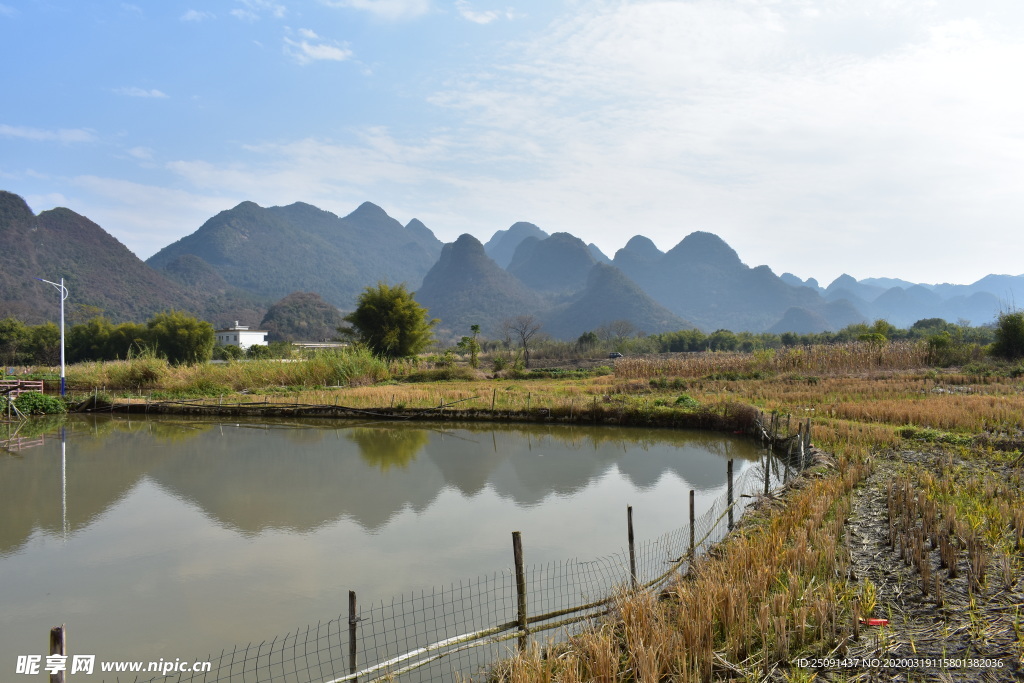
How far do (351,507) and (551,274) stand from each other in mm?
177330

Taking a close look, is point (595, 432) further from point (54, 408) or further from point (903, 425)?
point (54, 408)

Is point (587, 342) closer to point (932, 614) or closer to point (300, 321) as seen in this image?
point (300, 321)

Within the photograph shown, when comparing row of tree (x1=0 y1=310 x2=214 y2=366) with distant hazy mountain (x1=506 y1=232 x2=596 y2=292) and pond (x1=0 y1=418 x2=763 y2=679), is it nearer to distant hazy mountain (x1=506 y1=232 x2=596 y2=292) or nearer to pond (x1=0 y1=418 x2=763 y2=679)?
pond (x1=0 y1=418 x2=763 y2=679)

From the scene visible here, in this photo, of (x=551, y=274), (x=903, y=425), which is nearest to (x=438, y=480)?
(x=903, y=425)

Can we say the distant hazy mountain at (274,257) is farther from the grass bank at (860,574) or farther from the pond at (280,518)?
the grass bank at (860,574)

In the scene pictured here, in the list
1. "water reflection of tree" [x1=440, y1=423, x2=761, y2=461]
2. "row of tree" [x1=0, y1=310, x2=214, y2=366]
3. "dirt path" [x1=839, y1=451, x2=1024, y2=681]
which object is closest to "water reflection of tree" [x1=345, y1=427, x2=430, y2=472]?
"water reflection of tree" [x1=440, y1=423, x2=761, y2=461]

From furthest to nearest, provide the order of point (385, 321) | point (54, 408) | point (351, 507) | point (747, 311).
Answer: point (747, 311)
point (385, 321)
point (54, 408)
point (351, 507)

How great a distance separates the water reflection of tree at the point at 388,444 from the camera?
12188 millimetres

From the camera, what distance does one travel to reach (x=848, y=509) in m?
6.59

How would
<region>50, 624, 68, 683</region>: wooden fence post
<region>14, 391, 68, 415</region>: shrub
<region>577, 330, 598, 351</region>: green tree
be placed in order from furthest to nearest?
<region>577, 330, 598, 351</region>: green tree → <region>14, 391, 68, 415</region>: shrub → <region>50, 624, 68, 683</region>: wooden fence post

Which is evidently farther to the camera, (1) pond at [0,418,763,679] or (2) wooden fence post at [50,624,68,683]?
(1) pond at [0,418,763,679]

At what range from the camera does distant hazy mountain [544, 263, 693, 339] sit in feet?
403

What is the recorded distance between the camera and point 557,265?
186 m

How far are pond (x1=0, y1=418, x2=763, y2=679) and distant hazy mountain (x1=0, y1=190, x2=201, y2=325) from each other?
67.7 metres
